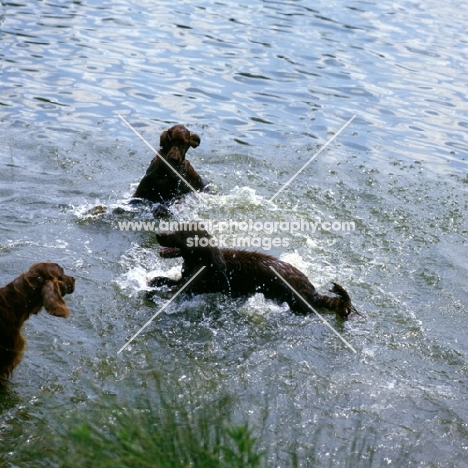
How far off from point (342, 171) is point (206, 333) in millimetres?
4648

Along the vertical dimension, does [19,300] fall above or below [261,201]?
above

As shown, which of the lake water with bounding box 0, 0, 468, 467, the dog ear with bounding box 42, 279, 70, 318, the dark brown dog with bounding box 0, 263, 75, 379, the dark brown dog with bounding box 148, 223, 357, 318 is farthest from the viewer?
the dark brown dog with bounding box 148, 223, 357, 318

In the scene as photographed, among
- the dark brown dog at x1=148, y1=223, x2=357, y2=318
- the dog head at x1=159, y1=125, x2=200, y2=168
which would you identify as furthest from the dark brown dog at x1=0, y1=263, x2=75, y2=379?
the dog head at x1=159, y1=125, x2=200, y2=168

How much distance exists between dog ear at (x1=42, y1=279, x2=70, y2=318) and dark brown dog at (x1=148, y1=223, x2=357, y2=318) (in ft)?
5.68

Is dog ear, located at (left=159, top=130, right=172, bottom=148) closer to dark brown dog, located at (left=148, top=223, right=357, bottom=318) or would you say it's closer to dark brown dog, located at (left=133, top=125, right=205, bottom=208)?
dark brown dog, located at (left=133, top=125, right=205, bottom=208)

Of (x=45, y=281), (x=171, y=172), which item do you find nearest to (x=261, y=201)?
(x=171, y=172)

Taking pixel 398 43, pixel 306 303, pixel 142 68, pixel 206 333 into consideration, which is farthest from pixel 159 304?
pixel 398 43

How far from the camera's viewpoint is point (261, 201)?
948 centimetres

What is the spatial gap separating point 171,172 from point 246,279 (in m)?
2.12

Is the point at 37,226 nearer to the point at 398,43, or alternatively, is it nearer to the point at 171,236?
the point at 171,236

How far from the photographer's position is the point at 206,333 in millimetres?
6711

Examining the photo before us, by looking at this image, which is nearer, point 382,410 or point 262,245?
point 382,410

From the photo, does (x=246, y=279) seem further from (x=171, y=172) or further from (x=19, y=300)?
(x=19, y=300)

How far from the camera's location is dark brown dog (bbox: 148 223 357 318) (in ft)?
22.7
